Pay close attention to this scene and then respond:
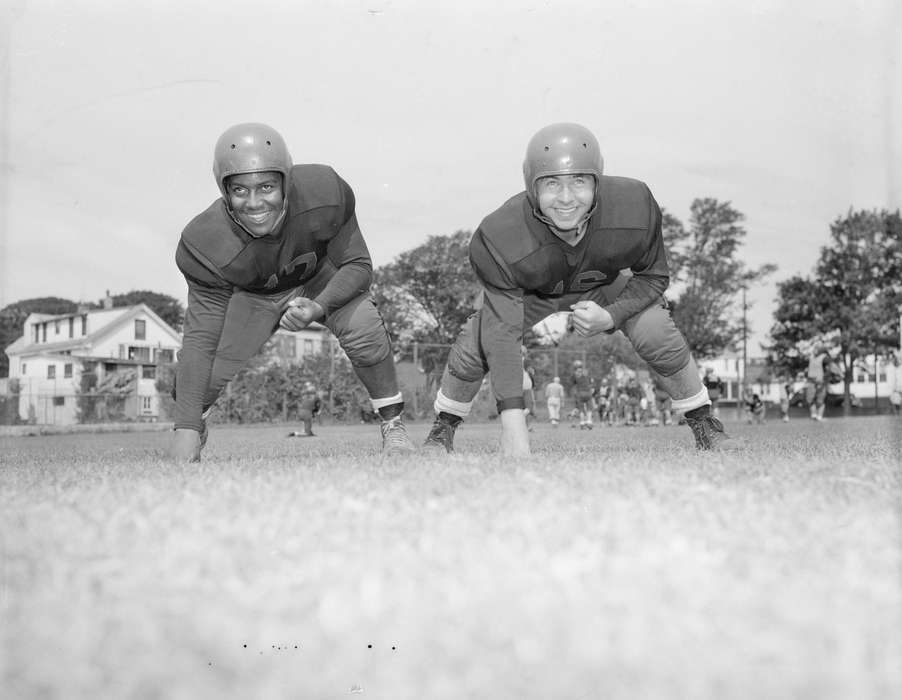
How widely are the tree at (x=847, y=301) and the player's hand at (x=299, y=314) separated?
36.4 metres

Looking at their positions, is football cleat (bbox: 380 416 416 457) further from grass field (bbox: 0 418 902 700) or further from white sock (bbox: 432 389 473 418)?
grass field (bbox: 0 418 902 700)

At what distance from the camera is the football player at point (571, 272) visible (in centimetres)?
371

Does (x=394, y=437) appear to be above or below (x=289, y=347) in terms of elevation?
below

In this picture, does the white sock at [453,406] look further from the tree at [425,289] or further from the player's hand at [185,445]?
the tree at [425,289]

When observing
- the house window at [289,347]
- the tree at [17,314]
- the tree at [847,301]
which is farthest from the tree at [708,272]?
the tree at [17,314]

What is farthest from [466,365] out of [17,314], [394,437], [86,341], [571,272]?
[17,314]

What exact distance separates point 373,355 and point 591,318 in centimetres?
135

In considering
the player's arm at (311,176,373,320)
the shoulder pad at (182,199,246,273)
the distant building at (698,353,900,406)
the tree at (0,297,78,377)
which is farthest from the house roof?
the shoulder pad at (182,199,246,273)

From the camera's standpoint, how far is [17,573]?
142cm

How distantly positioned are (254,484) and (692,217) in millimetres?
41227

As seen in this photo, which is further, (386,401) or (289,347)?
(289,347)

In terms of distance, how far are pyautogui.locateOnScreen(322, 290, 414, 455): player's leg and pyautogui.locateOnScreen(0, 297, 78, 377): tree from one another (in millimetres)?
Result: 45545

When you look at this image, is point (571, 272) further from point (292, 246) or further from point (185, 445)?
point (185, 445)

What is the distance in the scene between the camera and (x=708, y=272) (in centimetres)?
4159
